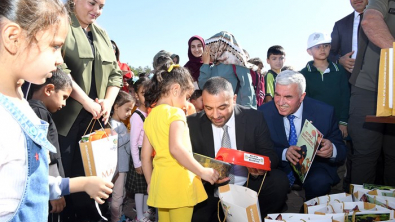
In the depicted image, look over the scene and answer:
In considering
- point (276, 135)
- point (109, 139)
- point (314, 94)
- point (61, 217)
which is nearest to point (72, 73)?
point (109, 139)

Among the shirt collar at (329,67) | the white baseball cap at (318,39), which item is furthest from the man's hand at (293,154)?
the white baseball cap at (318,39)

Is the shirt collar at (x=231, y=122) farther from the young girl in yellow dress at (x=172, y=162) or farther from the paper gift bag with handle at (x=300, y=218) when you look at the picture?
the paper gift bag with handle at (x=300, y=218)

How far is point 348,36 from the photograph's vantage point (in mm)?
3990

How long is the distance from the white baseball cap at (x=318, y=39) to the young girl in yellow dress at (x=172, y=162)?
2.29 metres

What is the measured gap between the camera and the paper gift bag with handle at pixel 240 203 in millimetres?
2219

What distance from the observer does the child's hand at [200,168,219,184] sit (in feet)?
7.49

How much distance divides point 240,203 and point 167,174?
0.65 m

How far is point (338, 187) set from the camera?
13.4 ft

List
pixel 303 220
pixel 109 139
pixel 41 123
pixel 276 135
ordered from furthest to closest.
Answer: pixel 276 135 < pixel 109 139 < pixel 303 220 < pixel 41 123

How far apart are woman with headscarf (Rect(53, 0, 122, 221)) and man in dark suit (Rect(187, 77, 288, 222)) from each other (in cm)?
87

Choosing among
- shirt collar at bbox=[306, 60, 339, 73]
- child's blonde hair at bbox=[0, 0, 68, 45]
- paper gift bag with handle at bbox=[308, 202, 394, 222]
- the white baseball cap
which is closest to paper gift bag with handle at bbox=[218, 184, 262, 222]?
paper gift bag with handle at bbox=[308, 202, 394, 222]

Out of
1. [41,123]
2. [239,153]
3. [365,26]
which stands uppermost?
[365,26]

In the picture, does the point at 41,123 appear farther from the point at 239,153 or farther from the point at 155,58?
the point at 155,58

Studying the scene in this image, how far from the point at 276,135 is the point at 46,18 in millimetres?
2516
